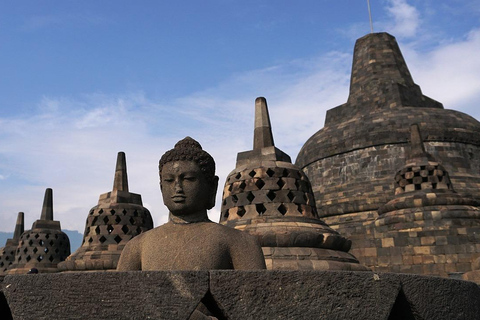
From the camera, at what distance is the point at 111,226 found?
46.1 feet

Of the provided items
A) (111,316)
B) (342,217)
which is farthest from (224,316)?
(342,217)

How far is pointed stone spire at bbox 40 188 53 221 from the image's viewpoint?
19344 millimetres

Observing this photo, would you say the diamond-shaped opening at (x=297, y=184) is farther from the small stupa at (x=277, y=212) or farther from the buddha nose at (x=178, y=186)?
the buddha nose at (x=178, y=186)

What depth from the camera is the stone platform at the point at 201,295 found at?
2.37 metres

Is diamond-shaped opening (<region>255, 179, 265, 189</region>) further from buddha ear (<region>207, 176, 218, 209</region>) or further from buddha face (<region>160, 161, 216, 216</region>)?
buddha face (<region>160, 161, 216, 216</region>)

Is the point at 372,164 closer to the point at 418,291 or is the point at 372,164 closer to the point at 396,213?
the point at 396,213

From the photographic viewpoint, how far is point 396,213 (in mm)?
14609

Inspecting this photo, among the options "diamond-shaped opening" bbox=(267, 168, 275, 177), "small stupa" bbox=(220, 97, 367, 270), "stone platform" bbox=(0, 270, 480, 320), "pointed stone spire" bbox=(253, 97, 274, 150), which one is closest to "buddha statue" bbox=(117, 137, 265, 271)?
"stone platform" bbox=(0, 270, 480, 320)

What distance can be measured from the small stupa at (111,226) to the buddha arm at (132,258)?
31.9 ft

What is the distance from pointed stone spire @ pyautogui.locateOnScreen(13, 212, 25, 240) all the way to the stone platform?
74.2ft

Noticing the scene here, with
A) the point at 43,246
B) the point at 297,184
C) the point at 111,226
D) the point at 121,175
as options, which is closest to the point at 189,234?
the point at 297,184

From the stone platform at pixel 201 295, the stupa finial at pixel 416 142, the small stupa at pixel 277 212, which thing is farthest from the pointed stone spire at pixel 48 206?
the stone platform at pixel 201 295

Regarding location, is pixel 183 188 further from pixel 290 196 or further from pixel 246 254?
pixel 290 196

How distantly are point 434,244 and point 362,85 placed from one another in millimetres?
12869
